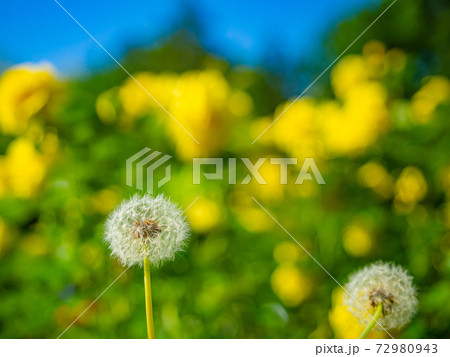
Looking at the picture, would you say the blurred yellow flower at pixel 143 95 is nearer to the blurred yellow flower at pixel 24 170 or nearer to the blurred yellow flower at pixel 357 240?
the blurred yellow flower at pixel 24 170

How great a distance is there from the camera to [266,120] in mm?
754

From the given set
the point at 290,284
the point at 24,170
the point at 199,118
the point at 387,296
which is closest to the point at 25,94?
the point at 24,170

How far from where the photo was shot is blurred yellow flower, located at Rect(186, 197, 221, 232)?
0.67 m

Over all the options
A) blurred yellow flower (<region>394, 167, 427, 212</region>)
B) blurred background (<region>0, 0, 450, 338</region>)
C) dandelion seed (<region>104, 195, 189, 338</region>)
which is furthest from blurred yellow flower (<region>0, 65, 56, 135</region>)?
blurred yellow flower (<region>394, 167, 427, 212</region>)

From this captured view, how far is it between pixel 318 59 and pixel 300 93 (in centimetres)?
5

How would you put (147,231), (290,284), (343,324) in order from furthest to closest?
(290,284), (343,324), (147,231)

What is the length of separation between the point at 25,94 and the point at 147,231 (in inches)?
16.1

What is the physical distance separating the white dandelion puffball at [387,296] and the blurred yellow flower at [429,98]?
1.21 feet

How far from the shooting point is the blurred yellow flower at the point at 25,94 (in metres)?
0.67

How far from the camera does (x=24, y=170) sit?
694 mm

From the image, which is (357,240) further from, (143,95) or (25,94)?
(25,94)
